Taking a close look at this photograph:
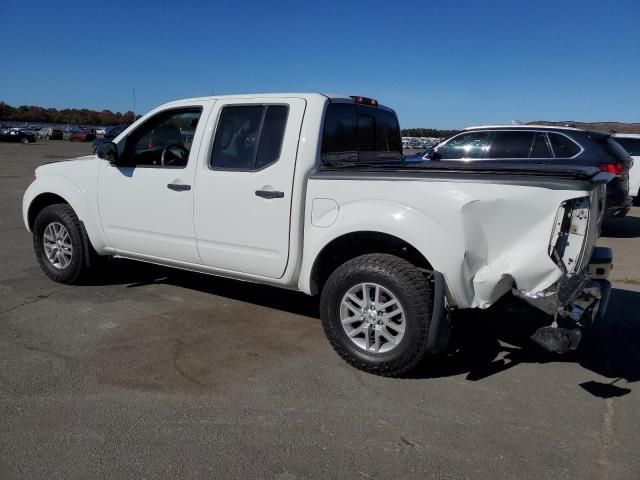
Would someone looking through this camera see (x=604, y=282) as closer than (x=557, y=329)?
No

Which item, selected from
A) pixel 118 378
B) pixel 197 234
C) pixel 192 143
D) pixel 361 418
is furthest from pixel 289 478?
pixel 192 143

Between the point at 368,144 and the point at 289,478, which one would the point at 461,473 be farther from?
the point at 368,144

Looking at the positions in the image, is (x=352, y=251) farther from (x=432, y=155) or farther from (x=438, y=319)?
(x=432, y=155)

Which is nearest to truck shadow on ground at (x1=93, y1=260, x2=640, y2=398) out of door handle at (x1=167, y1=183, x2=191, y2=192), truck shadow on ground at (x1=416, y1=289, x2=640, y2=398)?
truck shadow on ground at (x1=416, y1=289, x2=640, y2=398)

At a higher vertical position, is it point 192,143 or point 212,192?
point 192,143

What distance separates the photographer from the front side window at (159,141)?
16.9ft

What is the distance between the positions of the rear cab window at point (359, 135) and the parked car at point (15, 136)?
5068cm

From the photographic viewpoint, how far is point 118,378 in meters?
3.80

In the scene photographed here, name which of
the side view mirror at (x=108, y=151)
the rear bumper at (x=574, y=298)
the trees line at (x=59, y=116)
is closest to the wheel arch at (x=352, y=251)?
the rear bumper at (x=574, y=298)

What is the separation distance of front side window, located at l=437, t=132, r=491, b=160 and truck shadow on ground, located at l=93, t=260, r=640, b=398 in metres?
3.79

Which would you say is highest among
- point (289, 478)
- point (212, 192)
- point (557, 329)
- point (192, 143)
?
point (192, 143)

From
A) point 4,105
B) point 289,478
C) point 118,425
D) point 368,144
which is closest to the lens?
point 289,478

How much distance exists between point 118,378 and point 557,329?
2842 mm

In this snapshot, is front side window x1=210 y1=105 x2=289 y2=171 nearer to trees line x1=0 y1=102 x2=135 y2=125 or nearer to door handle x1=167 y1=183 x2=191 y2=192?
door handle x1=167 y1=183 x2=191 y2=192
